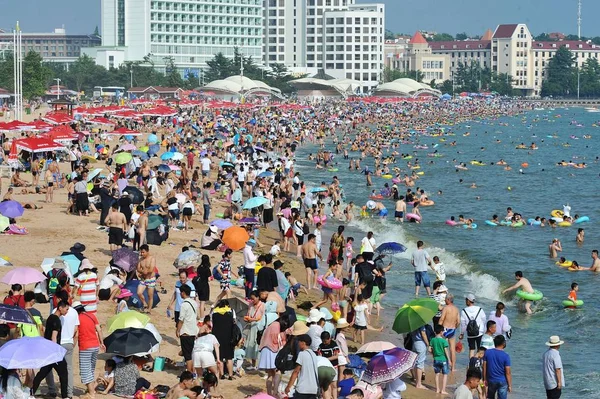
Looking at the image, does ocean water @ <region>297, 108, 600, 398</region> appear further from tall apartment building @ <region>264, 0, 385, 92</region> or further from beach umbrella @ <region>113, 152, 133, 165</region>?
tall apartment building @ <region>264, 0, 385, 92</region>

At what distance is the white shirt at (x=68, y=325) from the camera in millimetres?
11344

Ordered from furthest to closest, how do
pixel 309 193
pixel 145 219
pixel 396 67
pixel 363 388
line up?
pixel 396 67, pixel 309 193, pixel 145 219, pixel 363 388

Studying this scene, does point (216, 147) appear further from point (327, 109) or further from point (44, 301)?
point (327, 109)

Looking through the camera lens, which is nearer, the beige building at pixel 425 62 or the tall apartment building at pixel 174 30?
the tall apartment building at pixel 174 30

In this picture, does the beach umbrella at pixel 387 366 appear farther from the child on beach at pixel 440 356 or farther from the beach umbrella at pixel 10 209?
the beach umbrella at pixel 10 209

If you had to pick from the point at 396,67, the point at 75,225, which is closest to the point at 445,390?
the point at 75,225

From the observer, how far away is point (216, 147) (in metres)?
49.5

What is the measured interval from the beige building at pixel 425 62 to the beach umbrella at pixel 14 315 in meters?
178

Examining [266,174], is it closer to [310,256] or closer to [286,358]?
[310,256]

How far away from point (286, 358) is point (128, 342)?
179cm

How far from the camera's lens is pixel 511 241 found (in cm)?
3020

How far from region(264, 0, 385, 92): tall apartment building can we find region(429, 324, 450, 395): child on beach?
14600 centimetres

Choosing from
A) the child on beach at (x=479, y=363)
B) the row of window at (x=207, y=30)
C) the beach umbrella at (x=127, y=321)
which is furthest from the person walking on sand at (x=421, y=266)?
the row of window at (x=207, y=30)

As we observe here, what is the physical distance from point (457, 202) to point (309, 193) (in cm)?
1280
